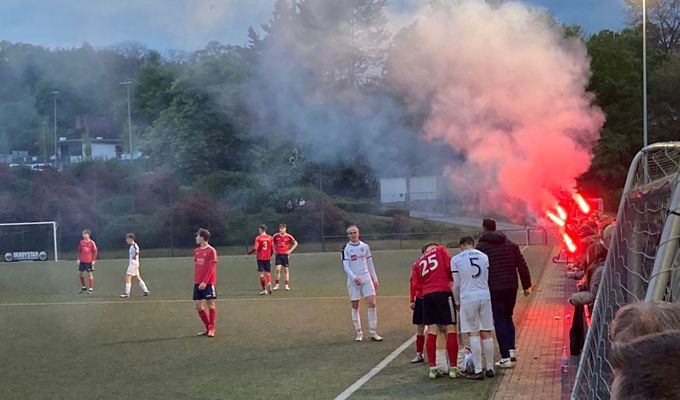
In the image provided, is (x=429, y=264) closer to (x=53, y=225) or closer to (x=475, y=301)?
(x=475, y=301)

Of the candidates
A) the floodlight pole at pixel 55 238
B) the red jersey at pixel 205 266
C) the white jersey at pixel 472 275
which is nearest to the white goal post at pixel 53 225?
the floodlight pole at pixel 55 238

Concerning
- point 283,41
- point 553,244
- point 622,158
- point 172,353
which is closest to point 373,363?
point 172,353

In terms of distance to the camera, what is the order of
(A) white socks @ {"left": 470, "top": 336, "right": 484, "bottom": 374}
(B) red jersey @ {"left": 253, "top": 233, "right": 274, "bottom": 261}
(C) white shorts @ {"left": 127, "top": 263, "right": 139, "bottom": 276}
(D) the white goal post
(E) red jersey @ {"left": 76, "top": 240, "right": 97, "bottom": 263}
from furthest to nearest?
1. (D) the white goal post
2. (E) red jersey @ {"left": 76, "top": 240, "right": 97, "bottom": 263}
3. (C) white shorts @ {"left": 127, "top": 263, "right": 139, "bottom": 276}
4. (B) red jersey @ {"left": 253, "top": 233, "right": 274, "bottom": 261}
5. (A) white socks @ {"left": 470, "top": 336, "right": 484, "bottom": 374}

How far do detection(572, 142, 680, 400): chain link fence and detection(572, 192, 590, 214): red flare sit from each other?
1470cm

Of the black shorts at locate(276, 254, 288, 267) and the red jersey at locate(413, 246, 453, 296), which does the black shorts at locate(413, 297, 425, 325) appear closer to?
the red jersey at locate(413, 246, 453, 296)

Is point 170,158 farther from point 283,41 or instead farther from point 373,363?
point 373,363

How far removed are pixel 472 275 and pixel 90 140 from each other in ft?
43.7

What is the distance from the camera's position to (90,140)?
64.7ft

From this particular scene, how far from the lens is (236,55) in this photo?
21.5 m

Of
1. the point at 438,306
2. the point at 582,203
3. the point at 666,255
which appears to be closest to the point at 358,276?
the point at 438,306

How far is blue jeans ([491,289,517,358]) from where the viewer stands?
10.4 meters

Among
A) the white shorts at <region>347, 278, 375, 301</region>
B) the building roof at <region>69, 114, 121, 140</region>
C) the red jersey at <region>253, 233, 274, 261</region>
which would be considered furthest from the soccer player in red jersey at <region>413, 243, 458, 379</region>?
the red jersey at <region>253, 233, 274, 261</region>

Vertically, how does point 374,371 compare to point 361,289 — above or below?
below

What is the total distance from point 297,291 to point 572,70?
10.1 meters
